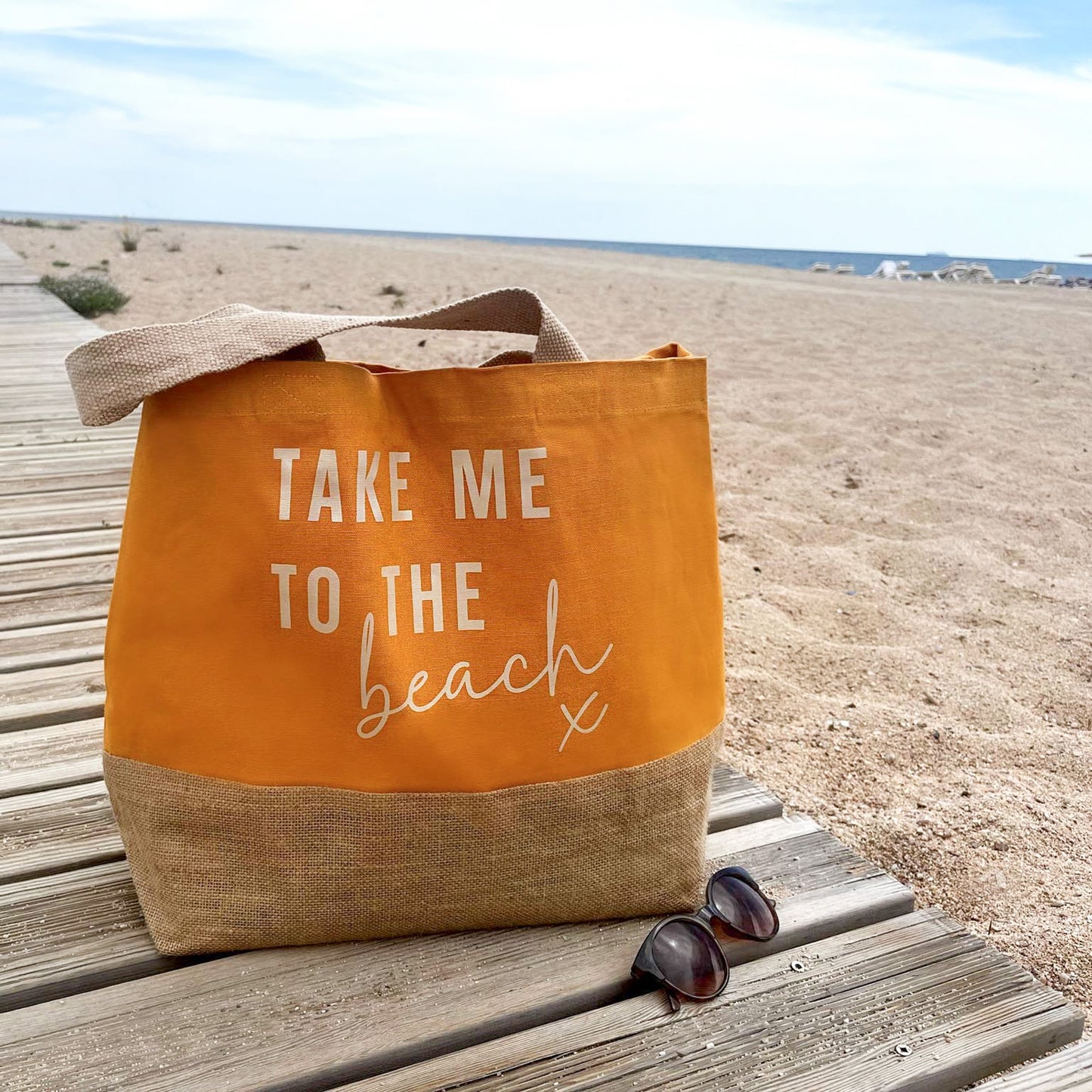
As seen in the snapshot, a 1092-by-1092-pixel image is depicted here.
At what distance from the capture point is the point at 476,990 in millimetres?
1032

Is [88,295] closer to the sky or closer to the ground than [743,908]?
closer to the sky

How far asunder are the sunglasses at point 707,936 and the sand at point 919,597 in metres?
0.46

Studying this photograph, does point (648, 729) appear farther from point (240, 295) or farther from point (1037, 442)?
point (240, 295)

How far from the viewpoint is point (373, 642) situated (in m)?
1.04

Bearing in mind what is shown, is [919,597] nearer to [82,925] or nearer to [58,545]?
[82,925]

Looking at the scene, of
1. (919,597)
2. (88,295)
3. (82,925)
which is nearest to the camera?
(82,925)

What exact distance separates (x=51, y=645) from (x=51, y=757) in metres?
0.45

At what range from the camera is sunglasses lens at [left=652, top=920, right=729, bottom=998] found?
1.03 metres

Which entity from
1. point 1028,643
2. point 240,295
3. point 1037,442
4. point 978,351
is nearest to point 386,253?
point 240,295

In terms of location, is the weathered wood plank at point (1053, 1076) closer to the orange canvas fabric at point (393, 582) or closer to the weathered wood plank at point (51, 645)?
the orange canvas fabric at point (393, 582)

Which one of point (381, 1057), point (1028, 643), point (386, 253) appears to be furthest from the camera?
point (386, 253)

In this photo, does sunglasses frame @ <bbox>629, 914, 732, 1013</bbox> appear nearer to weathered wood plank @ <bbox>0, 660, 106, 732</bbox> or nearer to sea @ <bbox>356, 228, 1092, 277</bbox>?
weathered wood plank @ <bbox>0, 660, 106, 732</bbox>

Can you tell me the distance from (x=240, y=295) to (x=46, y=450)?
568cm

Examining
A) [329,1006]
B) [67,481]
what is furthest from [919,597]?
[67,481]
